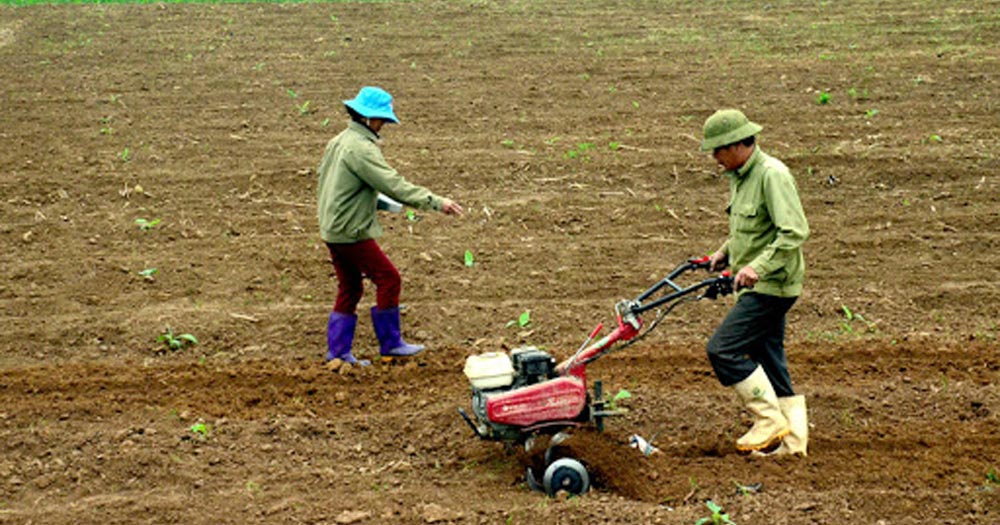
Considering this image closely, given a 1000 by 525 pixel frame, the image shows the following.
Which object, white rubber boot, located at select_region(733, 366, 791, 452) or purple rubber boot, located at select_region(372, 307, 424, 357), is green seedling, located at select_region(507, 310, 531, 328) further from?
white rubber boot, located at select_region(733, 366, 791, 452)

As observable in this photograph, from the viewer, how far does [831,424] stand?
7.21m

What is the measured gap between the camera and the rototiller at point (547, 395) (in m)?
6.29

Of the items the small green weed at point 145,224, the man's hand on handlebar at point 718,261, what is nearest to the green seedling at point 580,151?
the small green weed at point 145,224

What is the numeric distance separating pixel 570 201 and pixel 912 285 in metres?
3.22

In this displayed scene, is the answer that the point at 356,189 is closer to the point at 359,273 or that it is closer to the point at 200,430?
the point at 359,273

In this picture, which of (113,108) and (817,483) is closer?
(817,483)

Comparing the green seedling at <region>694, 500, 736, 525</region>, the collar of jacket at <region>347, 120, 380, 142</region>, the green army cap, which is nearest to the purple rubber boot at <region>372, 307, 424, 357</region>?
the collar of jacket at <region>347, 120, 380, 142</region>

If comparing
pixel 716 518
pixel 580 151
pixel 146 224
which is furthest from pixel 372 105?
pixel 580 151

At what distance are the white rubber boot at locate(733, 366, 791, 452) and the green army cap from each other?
1.28 m

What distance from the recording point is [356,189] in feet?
26.0

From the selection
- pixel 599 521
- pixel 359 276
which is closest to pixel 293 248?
pixel 359 276

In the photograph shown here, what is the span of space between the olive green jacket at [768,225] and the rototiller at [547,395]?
20cm

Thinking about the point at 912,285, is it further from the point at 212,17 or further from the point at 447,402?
the point at 212,17

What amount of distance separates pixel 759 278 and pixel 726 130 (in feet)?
2.63
